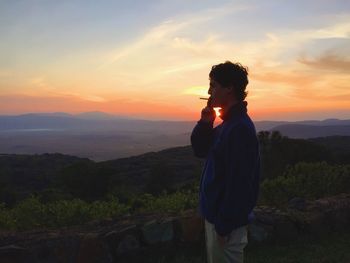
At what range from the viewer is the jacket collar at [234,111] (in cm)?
327

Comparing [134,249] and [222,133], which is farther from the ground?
[222,133]

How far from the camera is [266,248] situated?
22.4 feet

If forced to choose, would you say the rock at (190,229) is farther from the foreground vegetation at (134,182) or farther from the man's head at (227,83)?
the man's head at (227,83)

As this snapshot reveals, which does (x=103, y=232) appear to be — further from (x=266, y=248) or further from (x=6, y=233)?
(x=266, y=248)

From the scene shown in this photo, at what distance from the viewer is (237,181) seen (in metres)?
3.08

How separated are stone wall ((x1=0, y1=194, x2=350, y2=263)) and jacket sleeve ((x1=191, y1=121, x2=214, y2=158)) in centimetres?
277

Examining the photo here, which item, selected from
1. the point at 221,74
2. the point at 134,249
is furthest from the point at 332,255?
the point at 221,74

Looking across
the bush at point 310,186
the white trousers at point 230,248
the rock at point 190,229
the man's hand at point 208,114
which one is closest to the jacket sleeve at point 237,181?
the white trousers at point 230,248

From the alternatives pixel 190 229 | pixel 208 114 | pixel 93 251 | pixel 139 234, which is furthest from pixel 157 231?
pixel 208 114

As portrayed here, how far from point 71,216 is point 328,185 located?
5277 millimetres

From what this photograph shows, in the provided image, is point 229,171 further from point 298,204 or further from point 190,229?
point 298,204

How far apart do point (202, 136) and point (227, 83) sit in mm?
445

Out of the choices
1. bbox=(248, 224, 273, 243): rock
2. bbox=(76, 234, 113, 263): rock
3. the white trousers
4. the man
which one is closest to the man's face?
the man

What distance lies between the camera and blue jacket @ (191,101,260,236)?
309 cm
